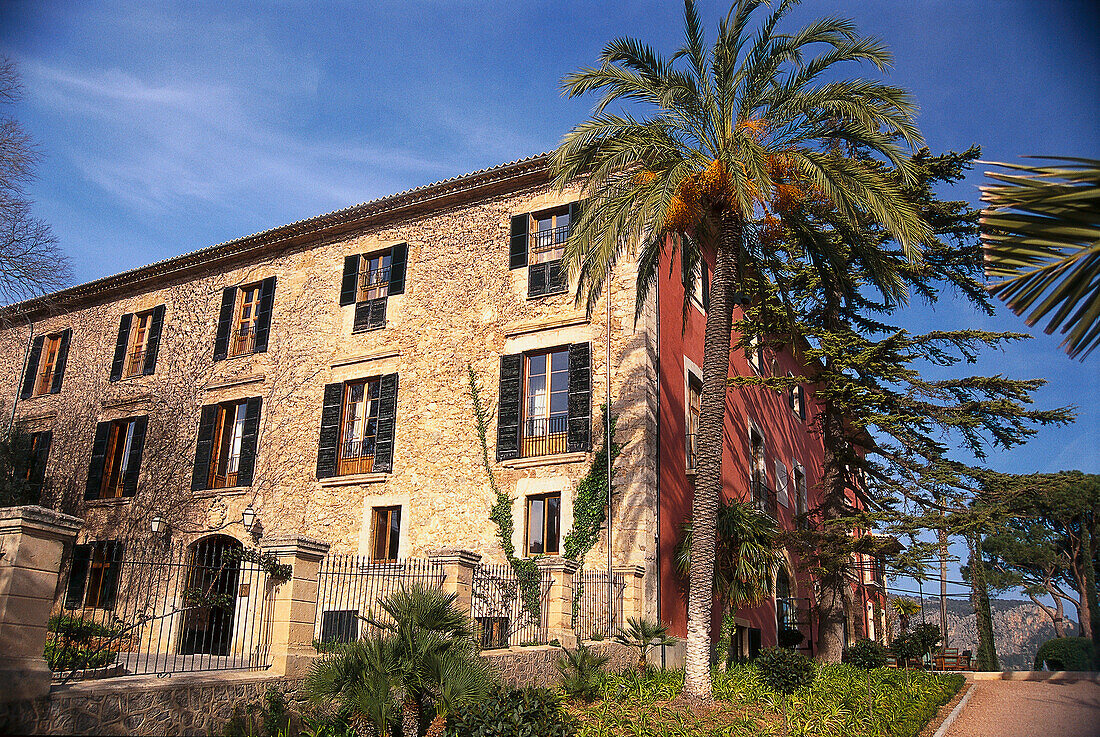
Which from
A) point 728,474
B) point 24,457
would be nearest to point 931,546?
point 728,474

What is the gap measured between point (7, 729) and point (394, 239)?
16.0 metres

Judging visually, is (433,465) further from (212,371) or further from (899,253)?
(899,253)

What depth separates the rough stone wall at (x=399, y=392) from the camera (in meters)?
16.5

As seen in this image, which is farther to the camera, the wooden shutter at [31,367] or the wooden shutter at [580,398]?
the wooden shutter at [31,367]

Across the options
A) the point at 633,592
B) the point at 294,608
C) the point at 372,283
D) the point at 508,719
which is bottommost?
the point at 508,719

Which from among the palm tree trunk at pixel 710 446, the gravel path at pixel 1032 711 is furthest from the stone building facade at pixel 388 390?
the gravel path at pixel 1032 711

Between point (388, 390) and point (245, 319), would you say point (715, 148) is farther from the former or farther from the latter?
point (245, 319)

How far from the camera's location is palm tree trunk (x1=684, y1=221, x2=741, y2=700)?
457 inches

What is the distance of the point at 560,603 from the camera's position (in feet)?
41.9

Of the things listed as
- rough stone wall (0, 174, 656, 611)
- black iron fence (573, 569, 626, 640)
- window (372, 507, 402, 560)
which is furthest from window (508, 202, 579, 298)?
black iron fence (573, 569, 626, 640)

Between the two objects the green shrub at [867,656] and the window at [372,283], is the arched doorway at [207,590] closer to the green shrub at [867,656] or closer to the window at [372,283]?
the window at [372,283]

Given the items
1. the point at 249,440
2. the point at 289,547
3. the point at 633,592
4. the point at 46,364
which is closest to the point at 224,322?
the point at 249,440

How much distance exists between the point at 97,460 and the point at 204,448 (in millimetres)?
4645

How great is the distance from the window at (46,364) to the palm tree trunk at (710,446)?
75.3 ft
